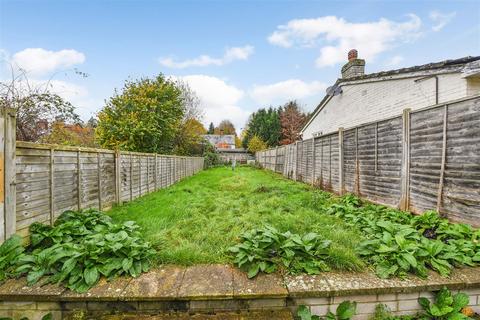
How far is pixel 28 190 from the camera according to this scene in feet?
10.2

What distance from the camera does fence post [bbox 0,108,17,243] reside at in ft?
8.84

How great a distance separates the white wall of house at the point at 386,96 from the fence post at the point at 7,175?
832cm

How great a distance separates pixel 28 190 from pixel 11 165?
44 centimetres

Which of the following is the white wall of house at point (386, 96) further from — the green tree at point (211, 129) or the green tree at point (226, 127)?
the green tree at point (211, 129)

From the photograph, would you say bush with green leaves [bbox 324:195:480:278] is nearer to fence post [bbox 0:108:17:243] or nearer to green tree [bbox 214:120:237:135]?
fence post [bbox 0:108:17:243]

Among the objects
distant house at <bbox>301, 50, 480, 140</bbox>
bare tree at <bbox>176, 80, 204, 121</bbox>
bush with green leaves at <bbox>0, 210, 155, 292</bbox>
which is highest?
bare tree at <bbox>176, 80, 204, 121</bbox>

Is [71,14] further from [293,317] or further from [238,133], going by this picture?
[238,133]

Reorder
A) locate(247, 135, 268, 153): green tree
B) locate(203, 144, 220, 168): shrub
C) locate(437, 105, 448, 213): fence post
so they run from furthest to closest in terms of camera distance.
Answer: locate(247, 135, 268, 153): green tree, locate(203, 144, 220, 168): shrub, locate(437, 105, 448, 213): fence post

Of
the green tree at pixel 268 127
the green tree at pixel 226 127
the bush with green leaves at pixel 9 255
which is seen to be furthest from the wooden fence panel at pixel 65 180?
the green tree at pixel 226 127

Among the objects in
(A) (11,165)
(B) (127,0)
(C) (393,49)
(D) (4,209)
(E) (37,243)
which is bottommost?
(E) (37,243)

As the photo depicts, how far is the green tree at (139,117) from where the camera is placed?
47.3ft

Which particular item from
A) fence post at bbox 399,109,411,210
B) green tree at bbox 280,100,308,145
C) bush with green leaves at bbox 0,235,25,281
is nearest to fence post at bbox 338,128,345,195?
fence post at bbox 399,109,411,210

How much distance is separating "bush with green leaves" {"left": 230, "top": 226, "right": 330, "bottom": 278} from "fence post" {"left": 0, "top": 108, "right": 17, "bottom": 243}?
8.05 feet

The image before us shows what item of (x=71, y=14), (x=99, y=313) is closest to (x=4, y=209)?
(x=99, y=313)
